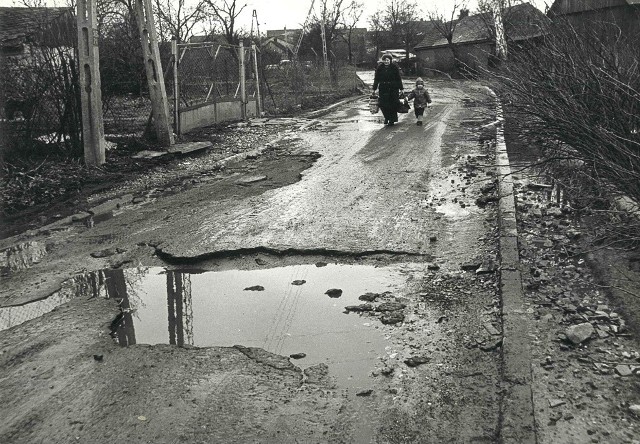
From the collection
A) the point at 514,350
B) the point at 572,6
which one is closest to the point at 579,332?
the point at 514,350

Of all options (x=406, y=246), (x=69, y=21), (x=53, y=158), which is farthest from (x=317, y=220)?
(x=69, y=21)

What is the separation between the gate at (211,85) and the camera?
1362 cm

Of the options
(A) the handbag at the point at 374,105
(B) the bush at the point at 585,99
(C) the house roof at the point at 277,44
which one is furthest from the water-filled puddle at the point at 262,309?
(C) the house roof at the point at 277,44

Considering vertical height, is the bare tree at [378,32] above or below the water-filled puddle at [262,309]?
above

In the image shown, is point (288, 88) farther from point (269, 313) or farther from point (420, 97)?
point (269, 313)

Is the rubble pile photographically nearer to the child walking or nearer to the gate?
the child walking

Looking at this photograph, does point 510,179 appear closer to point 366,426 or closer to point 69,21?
point 366,426

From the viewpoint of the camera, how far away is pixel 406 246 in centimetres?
581

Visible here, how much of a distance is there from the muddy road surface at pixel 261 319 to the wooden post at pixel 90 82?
1903mm

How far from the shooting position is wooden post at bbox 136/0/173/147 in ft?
37.2

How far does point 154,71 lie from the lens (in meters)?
11.6

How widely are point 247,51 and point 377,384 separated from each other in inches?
657

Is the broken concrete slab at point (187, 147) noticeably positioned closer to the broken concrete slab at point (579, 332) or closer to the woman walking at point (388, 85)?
the woman walking at point (388, 85)

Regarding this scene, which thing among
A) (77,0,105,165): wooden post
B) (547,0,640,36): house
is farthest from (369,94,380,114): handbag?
(77,0,105,165): wooden post
